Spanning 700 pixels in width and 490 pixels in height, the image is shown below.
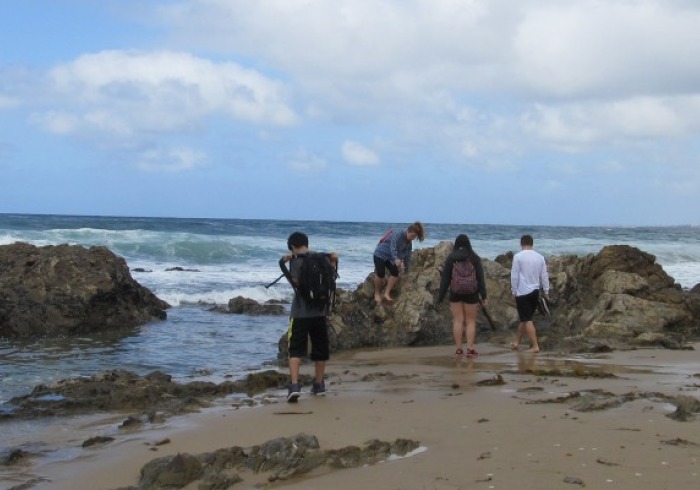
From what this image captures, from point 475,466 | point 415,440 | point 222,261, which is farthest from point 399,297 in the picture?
point 222,261

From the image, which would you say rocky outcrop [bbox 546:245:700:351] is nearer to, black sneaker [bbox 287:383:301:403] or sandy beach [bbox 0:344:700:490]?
sandy beach [bbox 0:344:700:490]

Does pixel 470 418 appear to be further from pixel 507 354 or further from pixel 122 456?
pixel 507 354

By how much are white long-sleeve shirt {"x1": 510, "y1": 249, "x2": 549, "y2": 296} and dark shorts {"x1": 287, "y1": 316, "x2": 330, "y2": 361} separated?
4055 mm

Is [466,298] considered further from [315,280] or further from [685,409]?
[685,409]

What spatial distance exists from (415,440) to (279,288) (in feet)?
53.4

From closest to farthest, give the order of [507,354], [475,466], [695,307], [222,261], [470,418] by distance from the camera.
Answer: [475,466], [470,418], [507,354], [695,307], [222,261]

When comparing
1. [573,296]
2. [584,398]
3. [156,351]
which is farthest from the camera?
[573,296]

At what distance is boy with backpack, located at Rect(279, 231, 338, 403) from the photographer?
7.14 meters

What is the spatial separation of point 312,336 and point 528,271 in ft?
→ 13.9

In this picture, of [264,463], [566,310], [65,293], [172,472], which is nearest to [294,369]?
[264,463]

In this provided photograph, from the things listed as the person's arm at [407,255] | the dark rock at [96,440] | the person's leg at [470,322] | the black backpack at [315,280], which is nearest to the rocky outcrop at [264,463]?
the dark rock at [96,440]

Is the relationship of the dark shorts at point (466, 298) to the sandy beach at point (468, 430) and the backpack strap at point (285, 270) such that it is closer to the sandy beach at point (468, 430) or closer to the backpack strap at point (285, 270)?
the sandy beach at point (468, 430)

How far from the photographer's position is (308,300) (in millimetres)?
7211

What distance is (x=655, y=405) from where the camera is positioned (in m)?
5.80
